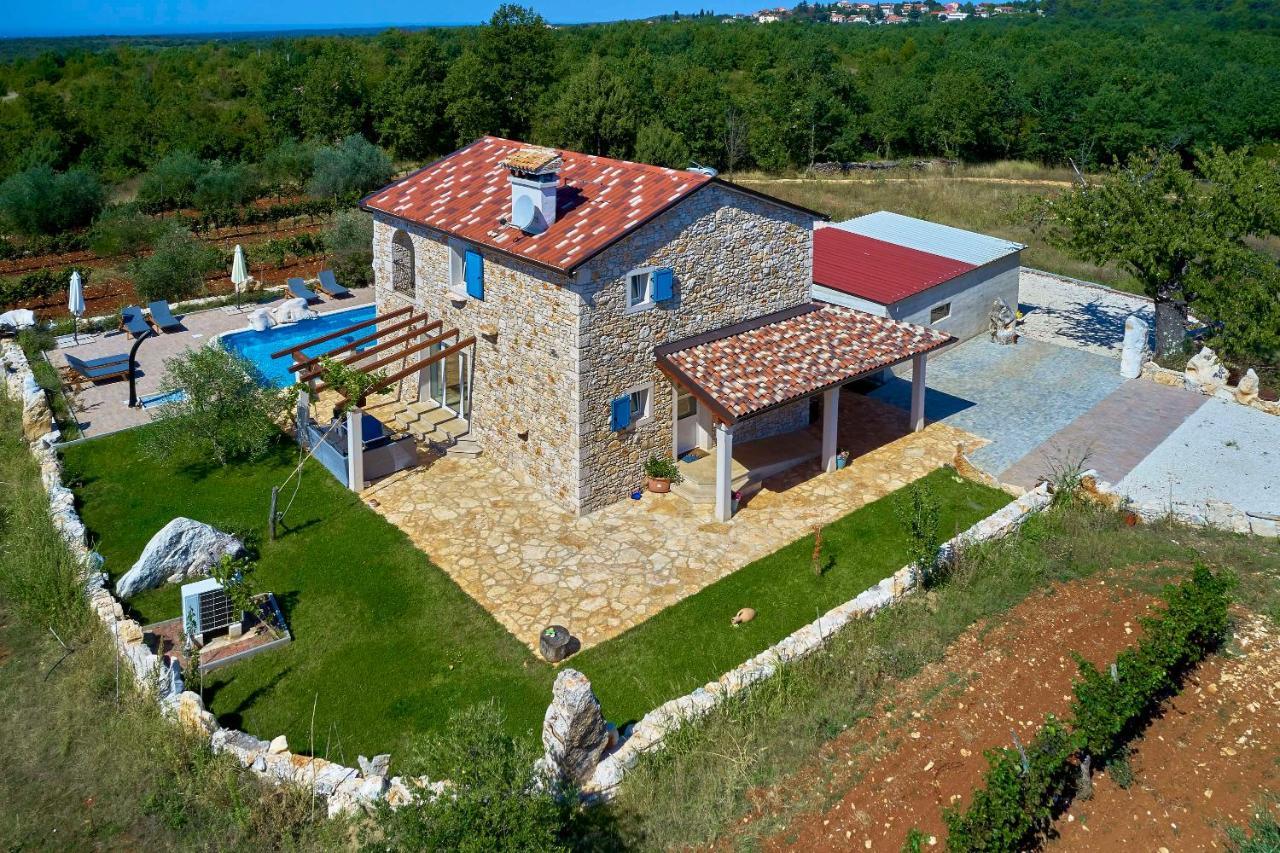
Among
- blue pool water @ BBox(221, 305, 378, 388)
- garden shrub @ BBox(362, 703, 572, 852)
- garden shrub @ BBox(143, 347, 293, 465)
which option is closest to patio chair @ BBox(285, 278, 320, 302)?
blue pool water @ BBox(221, 305, 378, 388)

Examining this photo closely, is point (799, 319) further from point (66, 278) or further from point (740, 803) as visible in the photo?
point (66, 278)

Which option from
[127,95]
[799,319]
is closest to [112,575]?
[799,319]

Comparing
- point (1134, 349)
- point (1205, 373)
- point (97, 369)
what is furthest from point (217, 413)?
point (1205, 373)

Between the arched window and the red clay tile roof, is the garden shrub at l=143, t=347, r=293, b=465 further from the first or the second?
the red clay tile roof

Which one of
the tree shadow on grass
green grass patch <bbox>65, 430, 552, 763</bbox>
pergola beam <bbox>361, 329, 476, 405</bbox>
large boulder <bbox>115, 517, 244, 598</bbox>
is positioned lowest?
the tree shadow on grass

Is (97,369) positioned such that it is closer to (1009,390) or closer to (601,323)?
(601,323)

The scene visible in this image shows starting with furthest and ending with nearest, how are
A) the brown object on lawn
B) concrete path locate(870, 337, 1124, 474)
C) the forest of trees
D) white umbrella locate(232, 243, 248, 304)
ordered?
the forest of trees, white umbrella locate(232, 243, 248, 304), concrete path locate(870, 337, 1124, 474), the brown object on lawn
